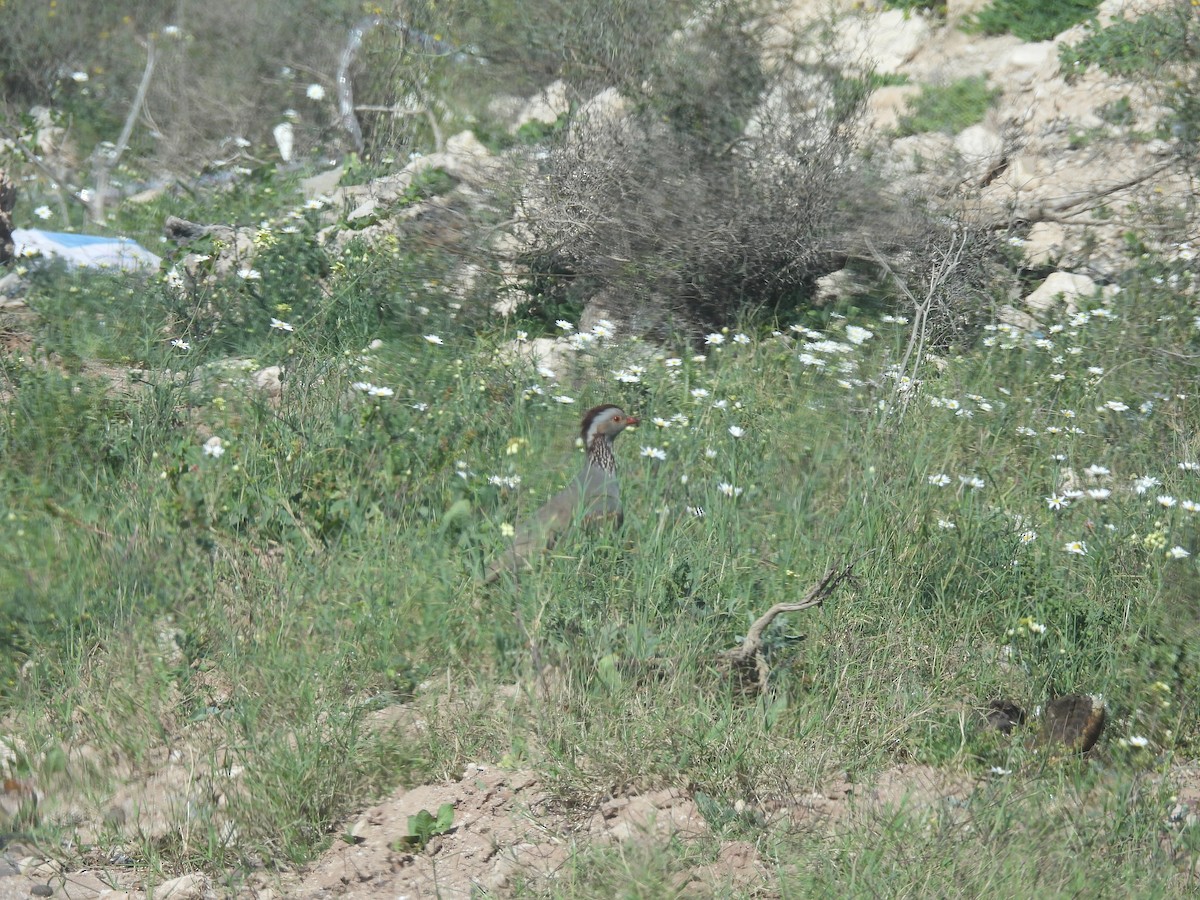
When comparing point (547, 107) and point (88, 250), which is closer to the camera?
point (88, 250)

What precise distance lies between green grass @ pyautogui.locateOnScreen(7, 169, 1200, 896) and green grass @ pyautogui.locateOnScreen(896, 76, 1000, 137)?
3.66 meters

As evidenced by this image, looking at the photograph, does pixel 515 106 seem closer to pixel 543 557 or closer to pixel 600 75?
pixel 600 75

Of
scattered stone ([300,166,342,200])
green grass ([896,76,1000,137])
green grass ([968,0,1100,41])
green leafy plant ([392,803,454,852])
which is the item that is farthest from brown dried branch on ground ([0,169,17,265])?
green grass ([968,0,1100,41])

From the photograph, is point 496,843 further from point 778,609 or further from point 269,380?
point 269,380

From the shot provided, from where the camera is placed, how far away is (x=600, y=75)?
8.41 m

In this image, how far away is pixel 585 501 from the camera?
4.55 m

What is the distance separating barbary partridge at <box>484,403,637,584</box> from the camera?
4.30m

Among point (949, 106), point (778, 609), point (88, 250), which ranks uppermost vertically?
point (949, 106)

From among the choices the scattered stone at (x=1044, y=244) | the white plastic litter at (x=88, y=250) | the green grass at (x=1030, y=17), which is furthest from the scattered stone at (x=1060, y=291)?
the white plastic litter at (x=88, y=250)

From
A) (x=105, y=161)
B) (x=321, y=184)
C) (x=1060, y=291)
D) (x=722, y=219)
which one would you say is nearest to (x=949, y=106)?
(x=1060, y=291)

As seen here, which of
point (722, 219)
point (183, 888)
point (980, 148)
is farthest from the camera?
point (980, 148)

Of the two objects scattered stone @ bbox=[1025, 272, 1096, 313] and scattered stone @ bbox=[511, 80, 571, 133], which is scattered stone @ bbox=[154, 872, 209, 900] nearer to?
scattered stone @ bbox=[1025, 272, 1096, 313]

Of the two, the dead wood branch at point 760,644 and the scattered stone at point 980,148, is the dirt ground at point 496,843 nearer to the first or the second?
the dead wood branch at point 760,644

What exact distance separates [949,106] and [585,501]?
620cm
